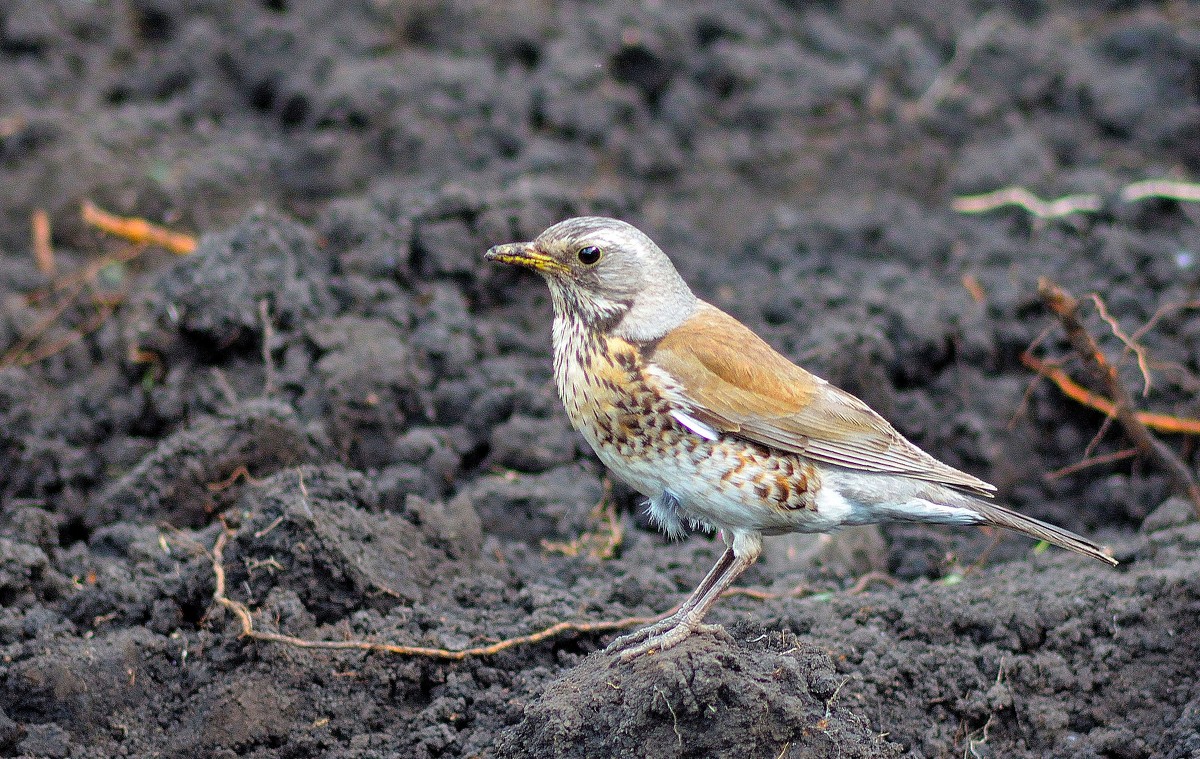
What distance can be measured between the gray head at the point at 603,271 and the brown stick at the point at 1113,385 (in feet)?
6.60

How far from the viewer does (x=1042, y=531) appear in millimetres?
4918

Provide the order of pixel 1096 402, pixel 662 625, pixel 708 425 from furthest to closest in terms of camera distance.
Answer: pixel 1096 402, pixel 708 425, pixel 662 625

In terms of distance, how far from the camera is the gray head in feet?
16.8

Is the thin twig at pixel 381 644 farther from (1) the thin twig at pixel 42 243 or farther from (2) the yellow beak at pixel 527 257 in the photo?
Result: (1) the thin twig at pixel 42 243

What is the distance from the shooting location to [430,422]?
6871 mm

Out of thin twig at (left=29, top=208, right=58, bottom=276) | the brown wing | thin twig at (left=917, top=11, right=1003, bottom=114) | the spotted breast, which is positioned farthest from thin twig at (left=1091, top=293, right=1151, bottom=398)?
thin twig at (left=29, top=208, right=58, bottom=276)

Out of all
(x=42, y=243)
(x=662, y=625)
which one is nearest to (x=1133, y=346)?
(x=662, y=625)

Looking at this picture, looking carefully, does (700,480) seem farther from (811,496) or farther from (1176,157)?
(1176,157)

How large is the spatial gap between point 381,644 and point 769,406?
1703 mm

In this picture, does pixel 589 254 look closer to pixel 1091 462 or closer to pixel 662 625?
pixel 662 625

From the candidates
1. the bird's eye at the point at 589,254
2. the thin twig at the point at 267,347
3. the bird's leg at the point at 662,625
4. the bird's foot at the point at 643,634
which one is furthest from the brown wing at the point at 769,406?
the thin twig at the point at 267,347

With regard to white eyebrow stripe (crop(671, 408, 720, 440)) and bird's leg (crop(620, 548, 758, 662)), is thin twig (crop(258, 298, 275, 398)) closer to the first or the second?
white eyebrow stripe (crop(671, 408, 720, 440))

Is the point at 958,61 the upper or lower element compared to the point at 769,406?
upper

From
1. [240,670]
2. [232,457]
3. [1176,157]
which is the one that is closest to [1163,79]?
[1176,157]
